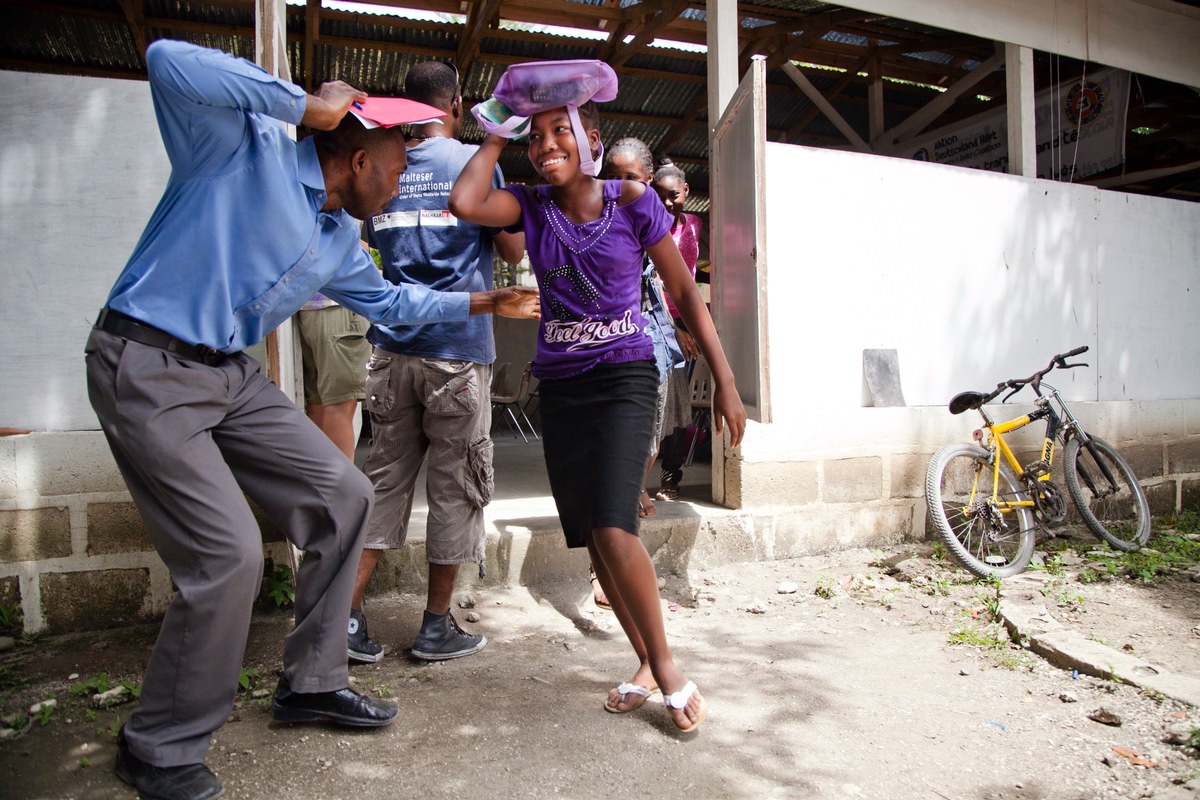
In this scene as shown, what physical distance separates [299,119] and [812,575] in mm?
3485

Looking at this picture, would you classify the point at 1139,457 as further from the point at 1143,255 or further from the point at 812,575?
the point at 812,575

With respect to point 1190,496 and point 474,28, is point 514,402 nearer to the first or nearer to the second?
point 474,28

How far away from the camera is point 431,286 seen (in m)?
3.16

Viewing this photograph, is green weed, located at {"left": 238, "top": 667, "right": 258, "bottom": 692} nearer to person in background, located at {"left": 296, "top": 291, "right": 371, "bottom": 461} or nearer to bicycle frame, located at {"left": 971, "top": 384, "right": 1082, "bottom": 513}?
person in background, located at {"left": 296, "top": 291, "right": 371, "bottom": 461}

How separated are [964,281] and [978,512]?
150 cm

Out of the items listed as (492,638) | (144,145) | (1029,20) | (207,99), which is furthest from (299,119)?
(1029,20)

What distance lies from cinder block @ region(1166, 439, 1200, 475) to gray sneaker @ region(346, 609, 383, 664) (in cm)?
597

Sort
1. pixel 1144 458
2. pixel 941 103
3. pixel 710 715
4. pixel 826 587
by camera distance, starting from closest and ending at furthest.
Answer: pixel 710 715, pixel 826 587, pixel 1144 458, pixel 941 103

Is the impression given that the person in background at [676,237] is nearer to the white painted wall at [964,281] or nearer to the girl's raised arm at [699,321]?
the white painted wall at [964,281]

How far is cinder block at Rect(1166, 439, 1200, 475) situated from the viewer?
640cm

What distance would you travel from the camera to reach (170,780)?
2.17 m

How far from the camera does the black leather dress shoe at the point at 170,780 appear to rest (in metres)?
2.16

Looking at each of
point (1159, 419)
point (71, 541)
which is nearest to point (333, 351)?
point (71, 541)

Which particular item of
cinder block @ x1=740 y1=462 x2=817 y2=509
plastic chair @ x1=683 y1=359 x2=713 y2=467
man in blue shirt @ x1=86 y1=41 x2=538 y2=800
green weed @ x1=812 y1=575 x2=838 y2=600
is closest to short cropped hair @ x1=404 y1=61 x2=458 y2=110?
man in blue shirt @ x1=86 y1=41 x2=538 y2=800
